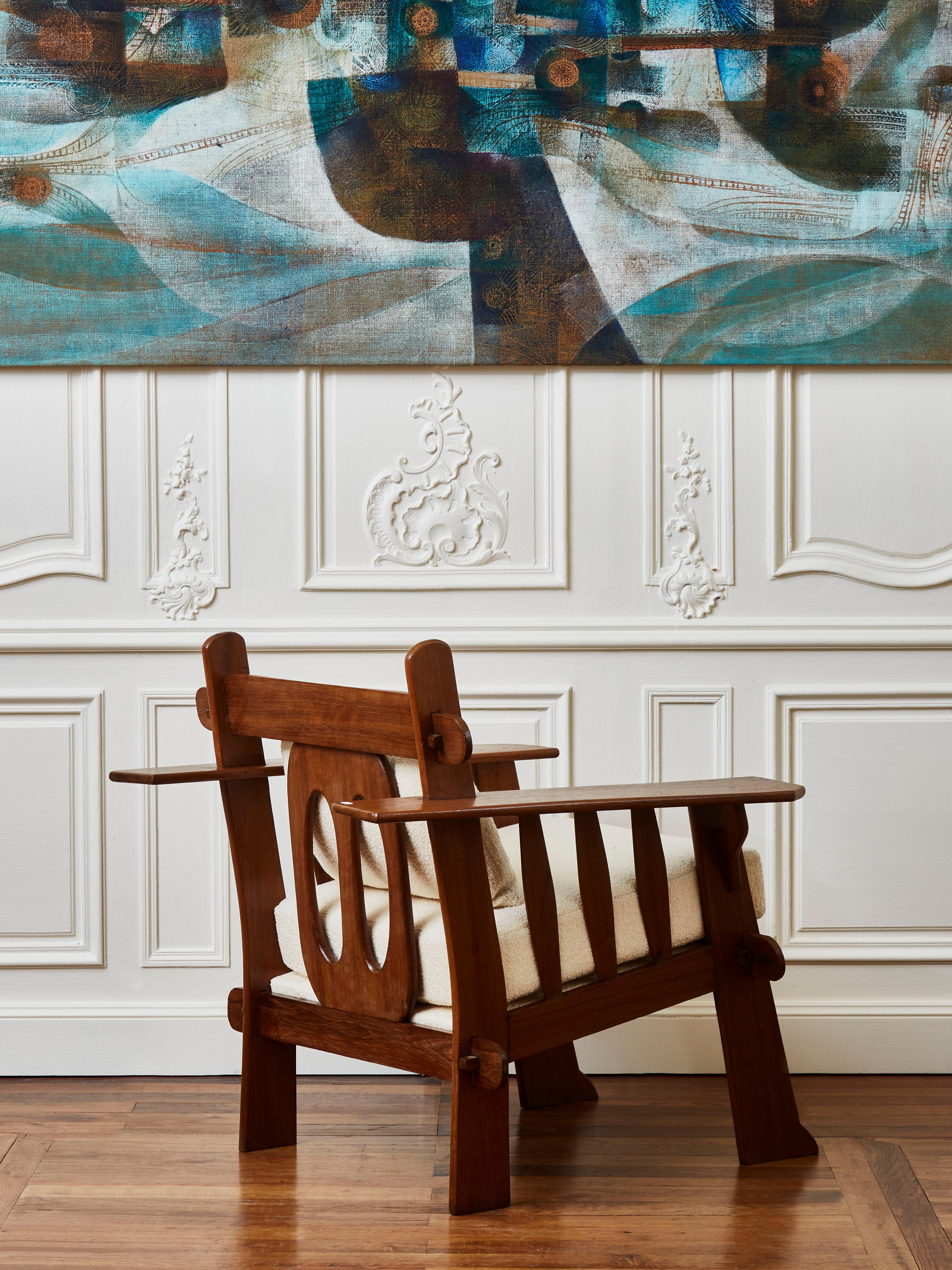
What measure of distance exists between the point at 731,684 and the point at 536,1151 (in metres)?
1.07

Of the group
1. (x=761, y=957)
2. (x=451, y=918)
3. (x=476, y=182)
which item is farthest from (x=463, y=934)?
(x=476, y=182)

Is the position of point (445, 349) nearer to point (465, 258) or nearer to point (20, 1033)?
point (465, 258)

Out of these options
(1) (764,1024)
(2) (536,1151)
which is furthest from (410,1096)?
(1) (764,1024)

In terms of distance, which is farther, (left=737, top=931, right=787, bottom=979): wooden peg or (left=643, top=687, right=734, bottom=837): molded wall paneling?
(left=643, top=687, right=734, bottom=837): molded wall paneling

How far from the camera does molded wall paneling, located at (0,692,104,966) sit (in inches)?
98.7

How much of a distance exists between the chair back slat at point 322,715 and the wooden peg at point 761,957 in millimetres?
737

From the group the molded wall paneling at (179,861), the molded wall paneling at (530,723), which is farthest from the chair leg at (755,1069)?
the molded wall paneling at (179,861)

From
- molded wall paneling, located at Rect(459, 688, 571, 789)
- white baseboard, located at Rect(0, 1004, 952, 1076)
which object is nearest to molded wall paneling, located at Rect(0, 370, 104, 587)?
molded wall paneling, located at Rect(459, 688, 571, 789)

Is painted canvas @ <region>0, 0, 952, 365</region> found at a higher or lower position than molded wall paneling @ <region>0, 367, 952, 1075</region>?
higher

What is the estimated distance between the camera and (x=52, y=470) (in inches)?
99.7

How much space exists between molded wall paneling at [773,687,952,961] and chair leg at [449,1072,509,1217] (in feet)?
3.34

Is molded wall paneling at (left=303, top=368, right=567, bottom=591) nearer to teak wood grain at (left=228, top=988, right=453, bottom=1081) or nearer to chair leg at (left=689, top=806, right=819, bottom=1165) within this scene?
chair leg at (left=689, top=806, right=819, bottom=1165)

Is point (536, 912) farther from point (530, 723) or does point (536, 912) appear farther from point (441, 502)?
point (441, 502)

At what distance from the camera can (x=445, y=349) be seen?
2.49 m
